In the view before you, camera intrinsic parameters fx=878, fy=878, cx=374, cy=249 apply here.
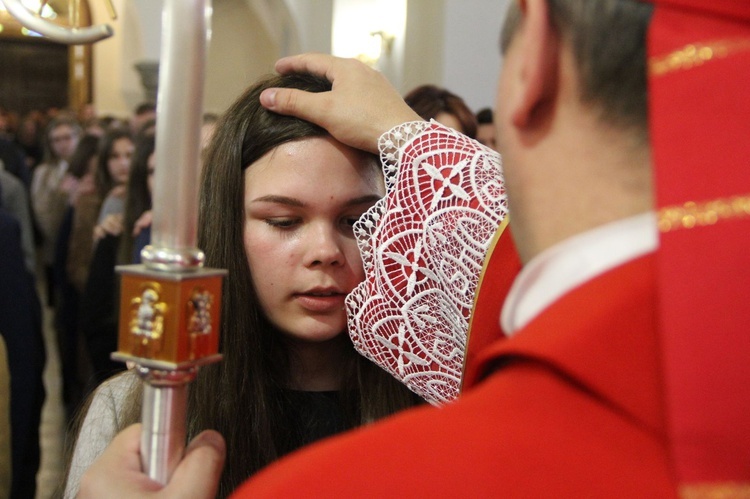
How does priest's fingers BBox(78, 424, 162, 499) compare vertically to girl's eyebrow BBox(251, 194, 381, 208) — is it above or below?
below

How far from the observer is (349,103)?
1.45 meters

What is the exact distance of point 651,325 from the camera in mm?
667

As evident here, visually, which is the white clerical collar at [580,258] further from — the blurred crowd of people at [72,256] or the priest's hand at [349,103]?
the blurred crowd of people at [72,256]

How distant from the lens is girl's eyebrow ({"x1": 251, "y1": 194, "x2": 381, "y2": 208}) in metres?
1.50

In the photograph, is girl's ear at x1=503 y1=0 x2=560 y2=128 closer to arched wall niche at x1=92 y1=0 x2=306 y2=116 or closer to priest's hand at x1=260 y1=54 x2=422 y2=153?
priest's hand at x1=260 y1=54 x2=422 y2=153

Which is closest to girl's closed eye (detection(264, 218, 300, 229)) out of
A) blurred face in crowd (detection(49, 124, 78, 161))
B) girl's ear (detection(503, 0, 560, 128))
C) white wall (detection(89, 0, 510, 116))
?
girl's ear (detection(503, 0, 560, 128))

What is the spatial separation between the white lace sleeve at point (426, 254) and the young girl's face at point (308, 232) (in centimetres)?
10

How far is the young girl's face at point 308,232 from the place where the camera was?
1.50 m

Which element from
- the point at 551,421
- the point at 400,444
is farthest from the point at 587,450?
the point at 400,444

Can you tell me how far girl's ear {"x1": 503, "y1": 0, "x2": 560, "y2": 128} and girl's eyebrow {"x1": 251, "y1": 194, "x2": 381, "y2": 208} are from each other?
0.78m

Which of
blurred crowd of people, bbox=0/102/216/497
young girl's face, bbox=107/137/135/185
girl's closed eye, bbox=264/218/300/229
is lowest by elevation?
blurred crowd of people, bbox=0/102/216/497

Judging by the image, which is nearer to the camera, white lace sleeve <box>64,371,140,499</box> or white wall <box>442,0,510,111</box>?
white lace sleeve <box>64,371,140,499</box>

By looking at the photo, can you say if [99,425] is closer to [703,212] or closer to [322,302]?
[322,302]

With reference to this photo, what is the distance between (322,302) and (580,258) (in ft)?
2.74
